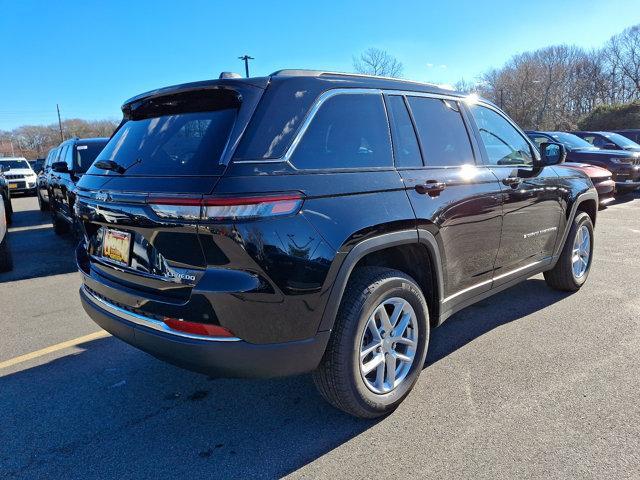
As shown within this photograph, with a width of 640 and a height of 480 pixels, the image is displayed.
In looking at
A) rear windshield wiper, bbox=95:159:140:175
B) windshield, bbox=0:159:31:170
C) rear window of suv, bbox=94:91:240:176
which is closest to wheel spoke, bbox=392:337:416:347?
rear window of suv, bbox=94:91:240:176

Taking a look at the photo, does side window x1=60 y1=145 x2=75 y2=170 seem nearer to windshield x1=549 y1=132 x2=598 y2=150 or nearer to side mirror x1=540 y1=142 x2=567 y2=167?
side mirror x1=540 y1=142 x2=567 y2=167

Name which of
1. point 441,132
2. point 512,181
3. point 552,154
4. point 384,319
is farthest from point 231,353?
point 552,154

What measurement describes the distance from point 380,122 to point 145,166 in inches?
54.8

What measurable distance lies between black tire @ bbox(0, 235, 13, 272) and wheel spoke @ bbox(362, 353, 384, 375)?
19.1 ft

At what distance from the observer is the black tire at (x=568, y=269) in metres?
4.63

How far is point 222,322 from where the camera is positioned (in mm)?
2170

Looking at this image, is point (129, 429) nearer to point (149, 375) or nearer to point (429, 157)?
point (149, 375)

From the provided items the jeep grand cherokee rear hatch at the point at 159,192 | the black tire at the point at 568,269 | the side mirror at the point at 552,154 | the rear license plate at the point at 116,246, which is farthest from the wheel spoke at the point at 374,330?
the black tire at the point at 568,269

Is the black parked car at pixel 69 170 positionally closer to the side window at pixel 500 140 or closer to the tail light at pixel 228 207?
the tail light at pixel 228 207

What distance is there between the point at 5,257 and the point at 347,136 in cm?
593

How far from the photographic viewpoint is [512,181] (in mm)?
3654

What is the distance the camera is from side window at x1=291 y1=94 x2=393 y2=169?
7.98ft

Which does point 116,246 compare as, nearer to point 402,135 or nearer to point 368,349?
point 368,349

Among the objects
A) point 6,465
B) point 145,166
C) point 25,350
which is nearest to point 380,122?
point 145,166
